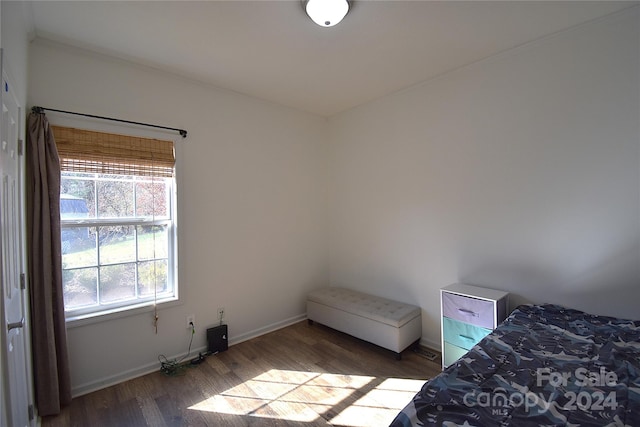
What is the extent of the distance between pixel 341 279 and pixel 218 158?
2148 mm

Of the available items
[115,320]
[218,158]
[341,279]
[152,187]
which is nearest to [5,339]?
[115,320]

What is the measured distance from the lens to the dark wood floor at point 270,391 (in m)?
1.98

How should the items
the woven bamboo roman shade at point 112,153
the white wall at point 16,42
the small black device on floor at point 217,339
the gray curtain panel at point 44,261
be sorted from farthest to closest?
the small black device on floor at point 217,339
the woven bamboo roman shade at point 112,153
the gray curtain panel at point 44,261
the white wall at point 16,42

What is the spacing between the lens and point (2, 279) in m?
1.10

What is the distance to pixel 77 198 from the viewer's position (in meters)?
2.26

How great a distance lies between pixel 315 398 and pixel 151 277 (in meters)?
1.77

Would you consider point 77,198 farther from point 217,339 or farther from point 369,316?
point 369,316

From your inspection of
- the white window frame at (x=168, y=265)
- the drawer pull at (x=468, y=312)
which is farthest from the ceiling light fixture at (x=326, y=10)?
the drawer pull at (x=468, y=312)

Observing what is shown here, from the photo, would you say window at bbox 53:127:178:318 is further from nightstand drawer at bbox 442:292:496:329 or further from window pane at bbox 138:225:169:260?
nightstand drawer at bbox 442:292:496:329

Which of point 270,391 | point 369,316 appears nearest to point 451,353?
point 369,316

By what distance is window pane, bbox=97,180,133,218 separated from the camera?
2.37 m

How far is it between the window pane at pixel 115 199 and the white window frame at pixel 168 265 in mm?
53

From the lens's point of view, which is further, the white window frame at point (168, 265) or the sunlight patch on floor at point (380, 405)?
the white window frame at point (168, 265)

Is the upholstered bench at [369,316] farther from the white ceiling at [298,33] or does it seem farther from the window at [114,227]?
the white ceiling at [298,33]
